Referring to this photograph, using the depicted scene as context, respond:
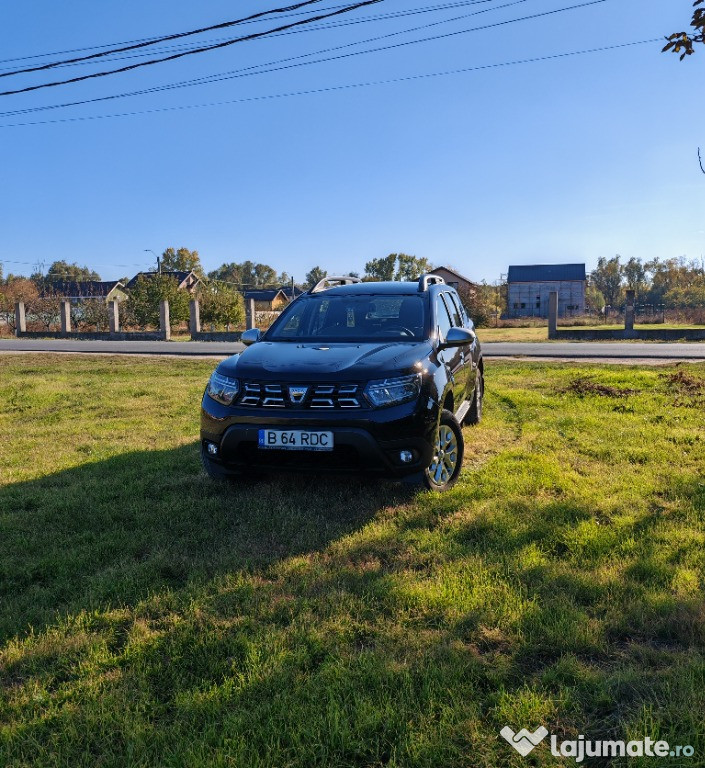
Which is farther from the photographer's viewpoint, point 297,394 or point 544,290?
point 544,290

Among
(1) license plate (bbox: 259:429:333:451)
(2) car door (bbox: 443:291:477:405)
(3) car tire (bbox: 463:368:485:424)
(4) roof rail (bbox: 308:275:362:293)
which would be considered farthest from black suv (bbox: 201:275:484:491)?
(3) car tire (bbox: 463:368:485:424)

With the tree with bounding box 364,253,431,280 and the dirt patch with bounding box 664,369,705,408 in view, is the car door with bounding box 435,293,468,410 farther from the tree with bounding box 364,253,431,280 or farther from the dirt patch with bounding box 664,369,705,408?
the tree with bounding box 364,253,431,280

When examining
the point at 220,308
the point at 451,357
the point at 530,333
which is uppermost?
the point at 220,308

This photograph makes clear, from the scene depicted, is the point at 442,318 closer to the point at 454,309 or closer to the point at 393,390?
the point at 454,309

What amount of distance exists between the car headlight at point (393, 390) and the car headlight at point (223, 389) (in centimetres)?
103

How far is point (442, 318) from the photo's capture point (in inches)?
230

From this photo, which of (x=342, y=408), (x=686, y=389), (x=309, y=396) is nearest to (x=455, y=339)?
(x=342, y=408)

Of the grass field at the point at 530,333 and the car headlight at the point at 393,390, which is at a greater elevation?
the grass field at the point at 530,333

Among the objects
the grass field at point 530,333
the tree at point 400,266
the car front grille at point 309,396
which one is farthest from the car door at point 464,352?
the tree at point 400,266

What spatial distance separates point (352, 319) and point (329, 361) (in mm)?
1261

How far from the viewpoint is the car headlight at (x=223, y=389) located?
14.6ft

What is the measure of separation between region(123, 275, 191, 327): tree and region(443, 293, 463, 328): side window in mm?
33122

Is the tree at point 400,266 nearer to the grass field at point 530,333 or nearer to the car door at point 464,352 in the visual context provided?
the grass field at point 530,333

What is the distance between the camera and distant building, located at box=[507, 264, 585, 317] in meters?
77.8
